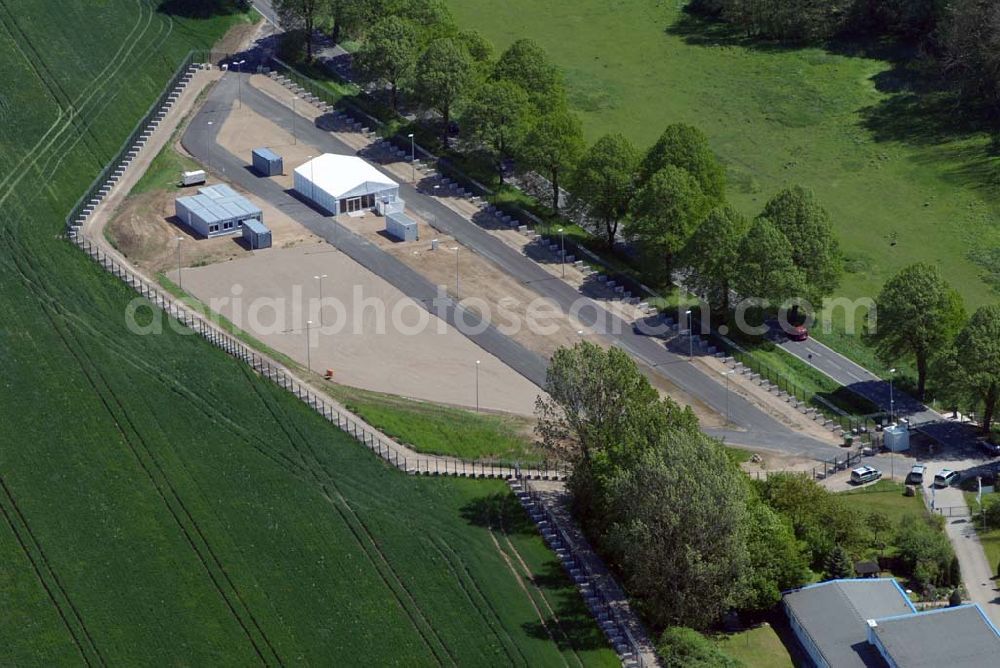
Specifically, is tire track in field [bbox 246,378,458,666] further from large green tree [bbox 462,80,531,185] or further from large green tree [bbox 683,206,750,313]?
large green tree [bbox 462,80,531,185]

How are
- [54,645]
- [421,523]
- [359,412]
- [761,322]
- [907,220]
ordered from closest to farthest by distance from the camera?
[54,645]
[421,523]
[359,412]
[761,322]
[907,220]

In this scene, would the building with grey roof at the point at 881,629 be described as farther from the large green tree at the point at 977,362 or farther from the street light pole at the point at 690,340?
the street light pole at the point at 690,340

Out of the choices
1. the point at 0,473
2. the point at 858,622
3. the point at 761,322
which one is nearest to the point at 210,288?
the point at 0,473

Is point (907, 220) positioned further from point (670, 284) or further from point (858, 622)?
point (858, 622)

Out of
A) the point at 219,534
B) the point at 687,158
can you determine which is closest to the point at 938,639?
the point at 219,534

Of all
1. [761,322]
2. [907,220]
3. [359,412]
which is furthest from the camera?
[907,220]

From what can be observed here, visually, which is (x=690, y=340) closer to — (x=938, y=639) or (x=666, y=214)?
(x=666, y=214)
